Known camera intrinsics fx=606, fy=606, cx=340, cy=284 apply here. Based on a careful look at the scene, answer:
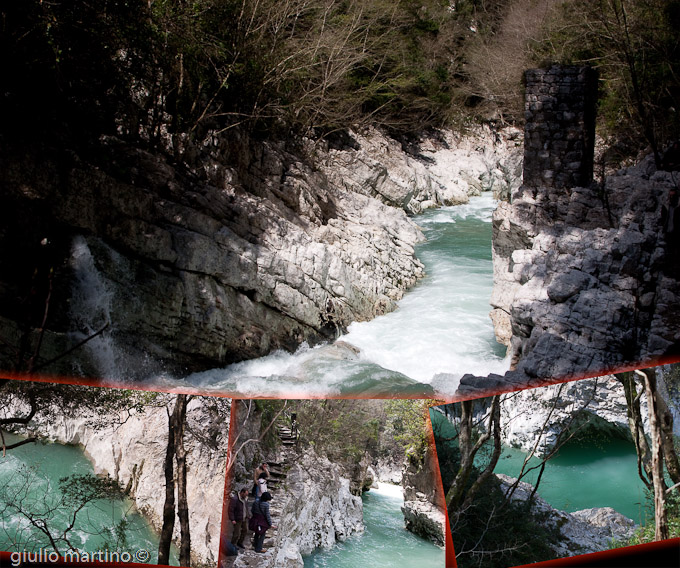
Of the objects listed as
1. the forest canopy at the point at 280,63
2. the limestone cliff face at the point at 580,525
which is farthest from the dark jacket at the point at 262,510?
the forest canopy at the point at 280,63

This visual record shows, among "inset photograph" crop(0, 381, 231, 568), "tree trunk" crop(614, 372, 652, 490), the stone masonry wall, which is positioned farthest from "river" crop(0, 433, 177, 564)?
the stone masonry wall

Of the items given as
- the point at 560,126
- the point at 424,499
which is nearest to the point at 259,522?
the point at 424,499

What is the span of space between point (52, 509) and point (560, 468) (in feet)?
5.08

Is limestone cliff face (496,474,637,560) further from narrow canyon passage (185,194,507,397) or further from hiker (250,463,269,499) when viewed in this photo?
narrow canyon passage (185,194,507,397)

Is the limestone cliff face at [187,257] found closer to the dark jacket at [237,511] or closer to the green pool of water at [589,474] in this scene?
the dark jacket at [237,511]

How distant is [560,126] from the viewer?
17.6ft

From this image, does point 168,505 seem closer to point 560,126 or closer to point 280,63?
point 560,126

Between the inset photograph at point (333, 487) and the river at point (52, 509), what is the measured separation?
32 cm

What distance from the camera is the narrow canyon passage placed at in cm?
442

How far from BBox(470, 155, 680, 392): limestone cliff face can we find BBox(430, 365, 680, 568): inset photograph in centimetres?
167

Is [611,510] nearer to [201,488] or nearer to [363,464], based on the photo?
[363,464]

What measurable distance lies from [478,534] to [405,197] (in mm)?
6731

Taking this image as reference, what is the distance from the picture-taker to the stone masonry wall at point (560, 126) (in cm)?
529

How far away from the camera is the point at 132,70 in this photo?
498 centimetres
